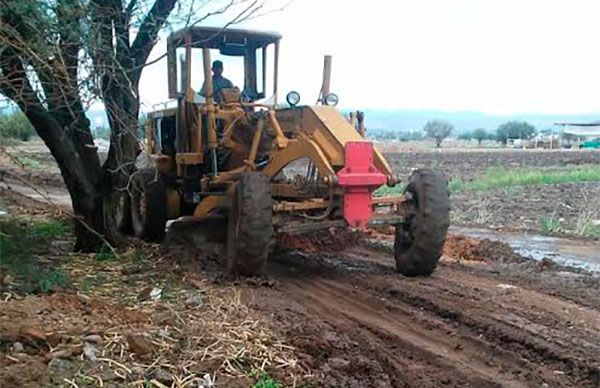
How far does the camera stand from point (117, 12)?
7.89 m

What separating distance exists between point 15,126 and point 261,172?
2714 mm

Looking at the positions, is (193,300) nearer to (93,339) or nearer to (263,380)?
(93,339)

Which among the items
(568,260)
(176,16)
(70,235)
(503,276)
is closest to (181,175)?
(70,235)

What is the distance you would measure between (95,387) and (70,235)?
6956mm

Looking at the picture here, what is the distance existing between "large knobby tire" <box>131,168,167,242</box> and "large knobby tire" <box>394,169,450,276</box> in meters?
3.72

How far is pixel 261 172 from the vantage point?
9.55m

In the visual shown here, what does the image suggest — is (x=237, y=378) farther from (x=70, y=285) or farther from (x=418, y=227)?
(x=418, y=227)

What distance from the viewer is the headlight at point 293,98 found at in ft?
32.6

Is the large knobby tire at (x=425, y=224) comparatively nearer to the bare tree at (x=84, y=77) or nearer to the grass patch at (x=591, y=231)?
the bare tree at (x=84, y=77)

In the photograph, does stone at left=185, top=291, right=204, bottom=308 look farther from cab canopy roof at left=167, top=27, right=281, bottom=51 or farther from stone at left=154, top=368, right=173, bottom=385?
cab canopy roof at left=167, top=27, right=281, bottom=51

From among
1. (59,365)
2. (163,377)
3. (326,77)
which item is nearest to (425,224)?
(326,77)

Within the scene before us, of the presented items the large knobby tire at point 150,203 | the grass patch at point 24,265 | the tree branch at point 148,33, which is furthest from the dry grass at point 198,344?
the large knobby tire at point 150,203

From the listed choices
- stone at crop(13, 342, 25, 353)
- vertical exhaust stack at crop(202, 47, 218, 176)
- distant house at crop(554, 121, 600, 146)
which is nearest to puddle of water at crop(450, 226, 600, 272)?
vertical exhaust stack at crop(202, 47, 218, 176)

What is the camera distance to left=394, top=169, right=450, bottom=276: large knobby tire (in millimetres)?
9164
